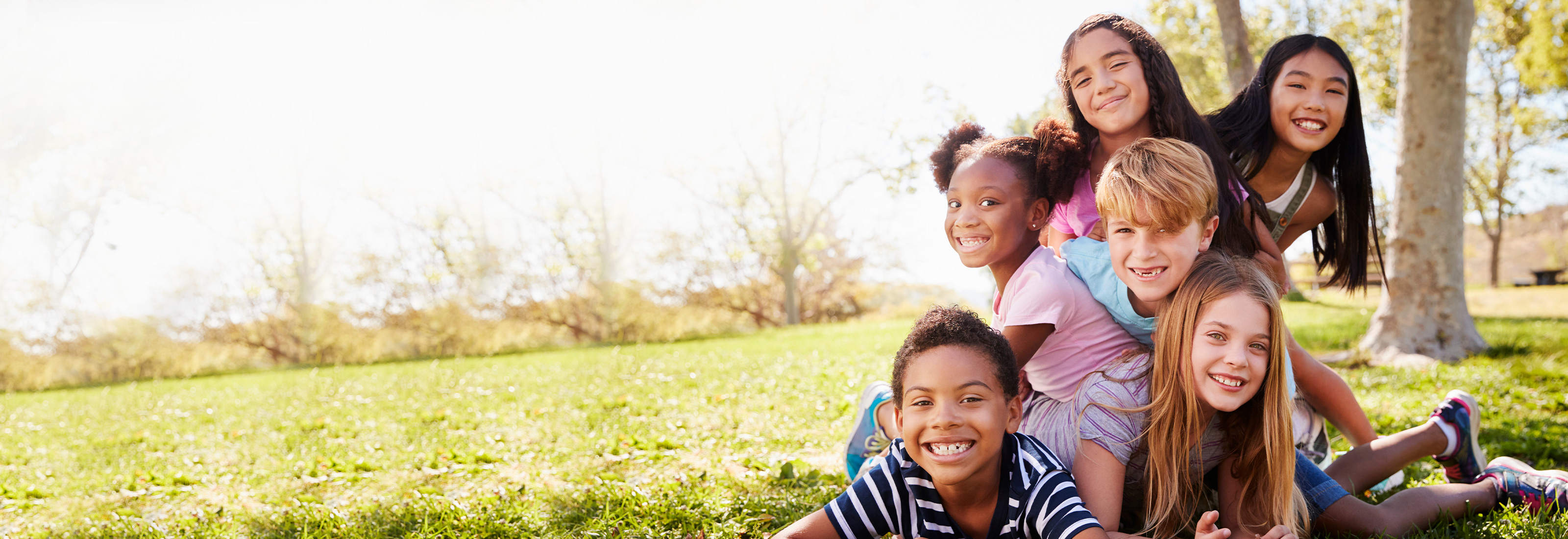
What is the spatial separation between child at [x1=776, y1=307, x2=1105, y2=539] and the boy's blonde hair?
0.56 m

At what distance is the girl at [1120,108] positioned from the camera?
2957 mm

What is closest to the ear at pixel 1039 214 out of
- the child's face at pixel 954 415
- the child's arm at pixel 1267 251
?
the child's arm at pixel 1267 251

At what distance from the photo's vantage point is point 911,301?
25125 mm

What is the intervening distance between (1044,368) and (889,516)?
818mm

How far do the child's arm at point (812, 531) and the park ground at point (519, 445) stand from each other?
689 millimetres

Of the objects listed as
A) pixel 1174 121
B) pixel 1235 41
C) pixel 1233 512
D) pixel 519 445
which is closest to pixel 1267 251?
pixel 1174 121

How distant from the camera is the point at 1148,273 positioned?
2.55 m

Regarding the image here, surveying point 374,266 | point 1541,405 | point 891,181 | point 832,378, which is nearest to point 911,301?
point 891,181

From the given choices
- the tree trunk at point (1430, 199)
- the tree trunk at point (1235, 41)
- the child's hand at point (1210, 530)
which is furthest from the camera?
the tree trunk at point (1235, 41)

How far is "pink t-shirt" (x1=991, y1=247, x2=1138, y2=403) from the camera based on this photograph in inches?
106

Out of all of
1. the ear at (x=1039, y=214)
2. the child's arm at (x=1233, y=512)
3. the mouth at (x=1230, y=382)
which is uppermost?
the ear at (x=1039, y=214)

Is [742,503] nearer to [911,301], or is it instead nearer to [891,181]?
[891,181]

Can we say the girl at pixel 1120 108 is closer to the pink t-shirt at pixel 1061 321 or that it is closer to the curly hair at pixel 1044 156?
the curly hair at pixel 1044 156

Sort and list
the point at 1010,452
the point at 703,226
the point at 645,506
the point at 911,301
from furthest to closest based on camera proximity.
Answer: the point at 911,301, the point at 703,226, the point at 645,506, the point at 1010,452
